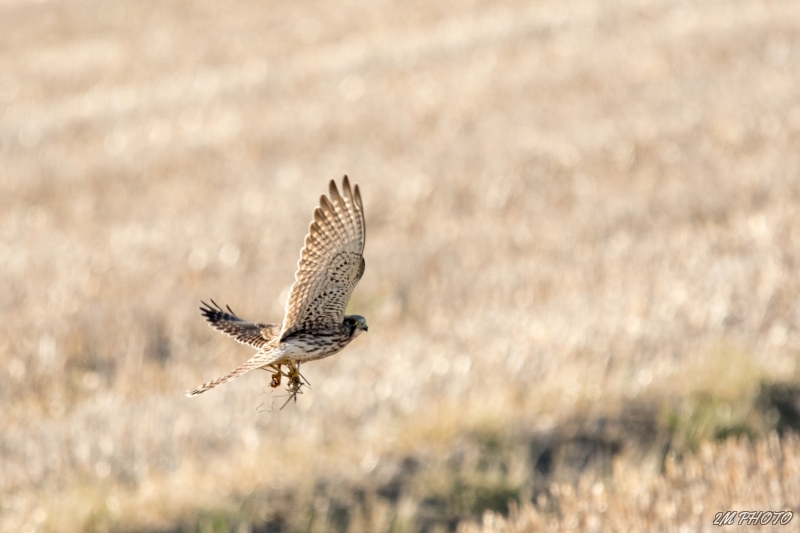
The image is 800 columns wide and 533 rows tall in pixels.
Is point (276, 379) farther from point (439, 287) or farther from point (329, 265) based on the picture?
point (439, 287)

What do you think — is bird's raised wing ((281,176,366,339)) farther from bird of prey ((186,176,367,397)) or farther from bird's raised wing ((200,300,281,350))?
bird's raised wing ((200,300,281,350))

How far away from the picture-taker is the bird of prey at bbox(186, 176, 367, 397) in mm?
2338

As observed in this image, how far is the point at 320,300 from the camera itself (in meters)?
2.51

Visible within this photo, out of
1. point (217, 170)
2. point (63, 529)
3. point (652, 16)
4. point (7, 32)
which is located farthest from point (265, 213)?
point (7, 32)

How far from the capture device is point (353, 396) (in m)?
6.23

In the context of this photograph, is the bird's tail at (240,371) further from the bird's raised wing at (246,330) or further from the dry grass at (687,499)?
the dry grass at (687,499)

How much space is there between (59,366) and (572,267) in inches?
151

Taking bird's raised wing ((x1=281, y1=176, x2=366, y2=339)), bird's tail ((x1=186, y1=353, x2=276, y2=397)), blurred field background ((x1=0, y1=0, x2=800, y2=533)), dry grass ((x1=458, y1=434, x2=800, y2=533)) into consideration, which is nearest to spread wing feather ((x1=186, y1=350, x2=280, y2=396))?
bird's tail ((x1=186, y1=353, x2=276, y2=397))

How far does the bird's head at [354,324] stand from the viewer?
92.4 inches

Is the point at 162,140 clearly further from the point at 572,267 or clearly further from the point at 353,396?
the point at 353,396

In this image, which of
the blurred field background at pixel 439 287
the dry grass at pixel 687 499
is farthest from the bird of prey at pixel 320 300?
the dry grass at pixel 687 499

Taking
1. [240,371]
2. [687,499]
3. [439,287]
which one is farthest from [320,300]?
[439,287]

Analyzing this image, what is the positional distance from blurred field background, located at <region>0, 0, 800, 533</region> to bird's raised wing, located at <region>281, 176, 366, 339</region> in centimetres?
192

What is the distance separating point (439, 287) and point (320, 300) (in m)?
5.84
